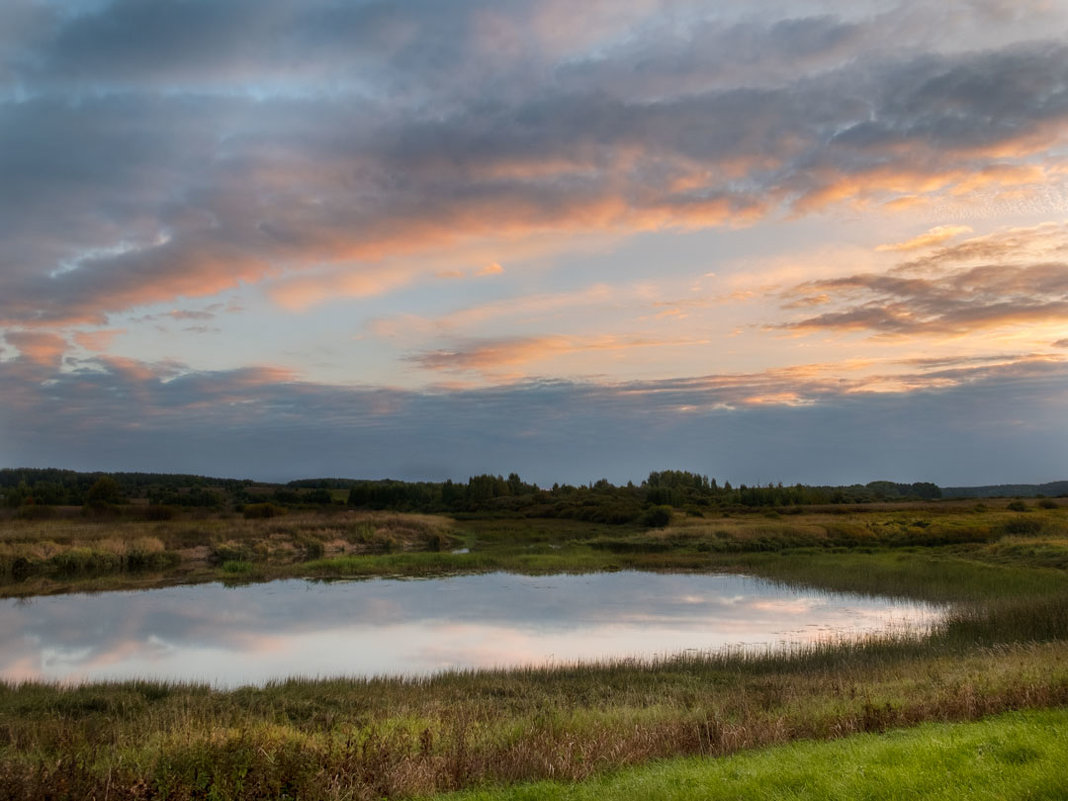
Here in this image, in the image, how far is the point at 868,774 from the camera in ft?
26.8

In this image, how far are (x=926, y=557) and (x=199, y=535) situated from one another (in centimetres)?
4606

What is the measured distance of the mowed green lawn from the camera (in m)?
7.62

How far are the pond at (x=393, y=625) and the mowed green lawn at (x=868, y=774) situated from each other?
40.6ft

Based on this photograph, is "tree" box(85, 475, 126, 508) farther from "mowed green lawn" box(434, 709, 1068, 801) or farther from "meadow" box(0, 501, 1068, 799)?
"mowed green lawn" box(434, 709, 1068, 801)

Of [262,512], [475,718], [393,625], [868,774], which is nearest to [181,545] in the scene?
[262,512]

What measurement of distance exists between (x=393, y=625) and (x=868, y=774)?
2167cm

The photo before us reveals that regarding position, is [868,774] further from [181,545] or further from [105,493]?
[105,493]

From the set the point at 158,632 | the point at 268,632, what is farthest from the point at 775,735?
the point at 158,632

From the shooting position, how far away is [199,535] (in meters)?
51.3

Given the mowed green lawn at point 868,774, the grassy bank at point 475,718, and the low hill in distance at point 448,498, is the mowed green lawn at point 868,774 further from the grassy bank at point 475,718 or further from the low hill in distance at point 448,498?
the low hill in distance at point 448,498

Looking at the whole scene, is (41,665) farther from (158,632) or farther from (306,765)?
(306,765)

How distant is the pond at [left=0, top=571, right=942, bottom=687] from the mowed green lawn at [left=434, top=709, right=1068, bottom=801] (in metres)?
12.4

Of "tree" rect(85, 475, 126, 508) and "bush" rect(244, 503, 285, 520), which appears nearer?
"bush" rect(244, 503, 285, 520)

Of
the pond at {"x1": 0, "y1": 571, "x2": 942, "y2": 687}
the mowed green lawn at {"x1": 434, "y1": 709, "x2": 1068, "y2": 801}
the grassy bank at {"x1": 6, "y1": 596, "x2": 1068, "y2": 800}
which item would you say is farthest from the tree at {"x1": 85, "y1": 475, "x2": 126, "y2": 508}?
the mowed green lawn at {"x1": 434, "y1": 709, "x2": 1068, "y2": 801}
